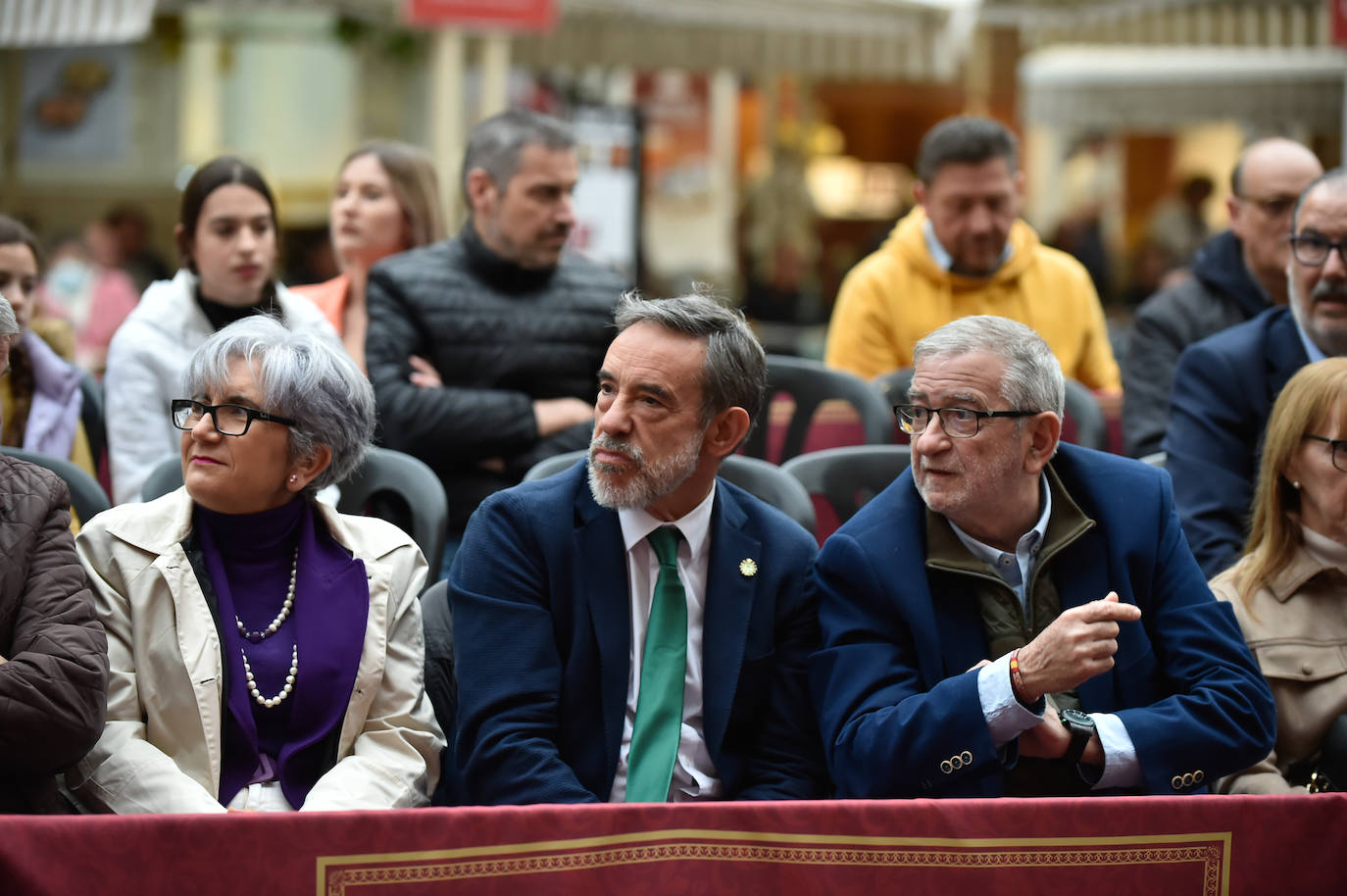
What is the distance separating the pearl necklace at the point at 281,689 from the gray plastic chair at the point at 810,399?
212 centimetres

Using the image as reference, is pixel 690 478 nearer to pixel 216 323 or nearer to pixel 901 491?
pixel 901 491

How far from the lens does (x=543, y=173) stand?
4.69m

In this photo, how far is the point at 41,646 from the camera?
2676mm

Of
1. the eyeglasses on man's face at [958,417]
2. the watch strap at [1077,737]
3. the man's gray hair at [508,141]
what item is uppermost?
the man's gray hair at [508,141]

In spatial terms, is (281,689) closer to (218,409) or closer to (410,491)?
(218,409)

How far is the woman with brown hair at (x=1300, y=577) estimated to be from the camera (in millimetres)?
3322

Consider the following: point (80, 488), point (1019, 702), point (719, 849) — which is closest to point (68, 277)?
point (80, 488)

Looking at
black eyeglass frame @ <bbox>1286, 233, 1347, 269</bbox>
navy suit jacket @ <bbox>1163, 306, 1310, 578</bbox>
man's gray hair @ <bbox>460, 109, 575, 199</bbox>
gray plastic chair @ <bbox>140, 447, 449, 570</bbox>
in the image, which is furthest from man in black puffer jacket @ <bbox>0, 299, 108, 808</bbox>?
black eyeglass frame @ <bbox>1286, 233, 1347, 269</bbox>

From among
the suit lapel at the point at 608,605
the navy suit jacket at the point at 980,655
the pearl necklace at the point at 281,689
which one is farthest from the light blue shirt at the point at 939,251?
the pearl necklace at the point at 281,689

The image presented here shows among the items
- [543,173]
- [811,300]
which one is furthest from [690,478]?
[811,300]

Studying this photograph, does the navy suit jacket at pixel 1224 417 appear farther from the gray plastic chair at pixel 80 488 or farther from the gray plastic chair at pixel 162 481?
the gray plastic chair at pixel 80 488

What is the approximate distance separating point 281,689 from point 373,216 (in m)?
2.66

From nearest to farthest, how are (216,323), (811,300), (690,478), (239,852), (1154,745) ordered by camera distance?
(239,852) → (1154,745) → (690,478) → (216,323) → (811,300)

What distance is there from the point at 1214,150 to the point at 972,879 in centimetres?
1901
